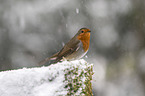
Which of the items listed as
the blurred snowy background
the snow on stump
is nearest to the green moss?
the snow on stump

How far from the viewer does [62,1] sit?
8.88 m

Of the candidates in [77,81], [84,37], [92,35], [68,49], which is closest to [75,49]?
[68,49]

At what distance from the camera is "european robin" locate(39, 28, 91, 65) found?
386 centimetres

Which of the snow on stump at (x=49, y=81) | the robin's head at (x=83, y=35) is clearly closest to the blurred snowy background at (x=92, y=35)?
the robin's head at (x=83, y=35)

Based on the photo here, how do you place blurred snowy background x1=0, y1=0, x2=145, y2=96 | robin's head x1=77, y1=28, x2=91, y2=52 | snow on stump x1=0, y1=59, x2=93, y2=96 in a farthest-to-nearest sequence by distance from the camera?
blurred snowy background x1=0, y1=0, x2=145, y2=96
robin's head x1=77, y1=28, x2=91, y2=52
snow on stump x1=0, y1=59, x2=93, y2=96

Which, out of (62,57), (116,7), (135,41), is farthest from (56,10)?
(62,57)

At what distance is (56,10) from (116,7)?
7.73 feet

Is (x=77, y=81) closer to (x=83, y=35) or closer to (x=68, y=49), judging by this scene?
(x=68, y=49)

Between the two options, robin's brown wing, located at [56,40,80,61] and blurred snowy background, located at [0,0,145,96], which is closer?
robin's brown wing, located at [56,40,80,61]

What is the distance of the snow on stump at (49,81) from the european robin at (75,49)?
3.52ft

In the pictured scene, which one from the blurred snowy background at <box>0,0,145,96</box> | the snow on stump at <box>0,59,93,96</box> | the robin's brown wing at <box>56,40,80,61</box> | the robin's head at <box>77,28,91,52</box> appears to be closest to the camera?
the snow on stump at <box>0,59,93,96</box>

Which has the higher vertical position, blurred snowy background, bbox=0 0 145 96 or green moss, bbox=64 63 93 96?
green moss, bbox=64 63 93 96

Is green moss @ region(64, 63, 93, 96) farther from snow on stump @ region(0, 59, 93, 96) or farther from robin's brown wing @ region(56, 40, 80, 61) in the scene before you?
robin's brown wing @ region(56, 40, 80, 61)

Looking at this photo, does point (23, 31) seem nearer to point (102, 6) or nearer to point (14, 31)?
point (14, 31)
